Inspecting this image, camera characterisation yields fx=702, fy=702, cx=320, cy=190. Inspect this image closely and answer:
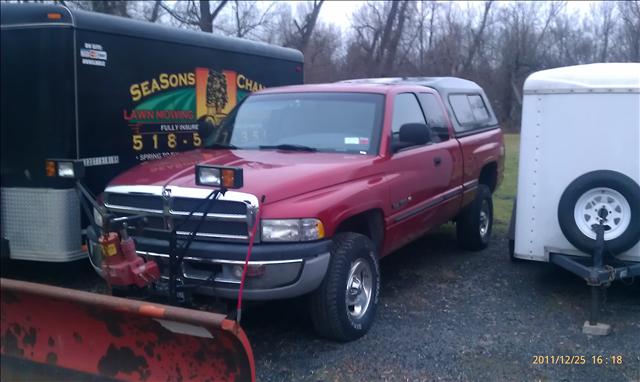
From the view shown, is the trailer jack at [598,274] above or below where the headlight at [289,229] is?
below

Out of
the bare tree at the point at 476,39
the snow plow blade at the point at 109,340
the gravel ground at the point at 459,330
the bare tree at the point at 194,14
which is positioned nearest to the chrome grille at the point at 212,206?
the snow plow blade at the point at 109,340

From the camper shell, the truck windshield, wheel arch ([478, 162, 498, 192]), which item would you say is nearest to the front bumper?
Answer: the truck windshield

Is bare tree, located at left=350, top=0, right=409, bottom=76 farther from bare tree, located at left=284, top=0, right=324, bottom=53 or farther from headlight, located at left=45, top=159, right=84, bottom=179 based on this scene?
headlight, located at left=45, top=159, right=84, bottom=179

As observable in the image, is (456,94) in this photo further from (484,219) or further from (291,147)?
(291,147)

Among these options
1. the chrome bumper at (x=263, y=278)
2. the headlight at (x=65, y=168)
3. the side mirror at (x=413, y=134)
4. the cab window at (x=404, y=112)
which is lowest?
the chrome bumper at (x=263, y=278)

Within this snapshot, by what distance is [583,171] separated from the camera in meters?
5.82

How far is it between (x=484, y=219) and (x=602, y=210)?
9.28 ft

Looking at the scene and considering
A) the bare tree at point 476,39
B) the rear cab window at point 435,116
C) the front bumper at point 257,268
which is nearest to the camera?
the front bumper at point 257,268

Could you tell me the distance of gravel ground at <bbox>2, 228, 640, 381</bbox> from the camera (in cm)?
475

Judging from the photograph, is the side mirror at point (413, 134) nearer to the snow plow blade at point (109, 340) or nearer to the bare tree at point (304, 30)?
the snow plow blade at point (109, 340)

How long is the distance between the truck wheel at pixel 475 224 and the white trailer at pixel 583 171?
1.80 meters

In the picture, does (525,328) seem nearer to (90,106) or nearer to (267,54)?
(90,106)

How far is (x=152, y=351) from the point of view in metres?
4.31

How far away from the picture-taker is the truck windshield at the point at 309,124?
5.86 metres
